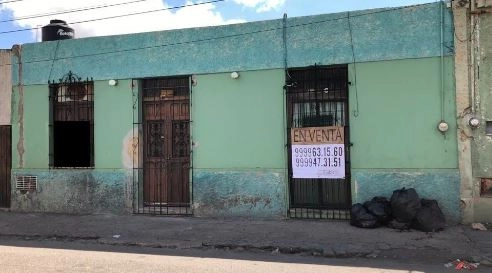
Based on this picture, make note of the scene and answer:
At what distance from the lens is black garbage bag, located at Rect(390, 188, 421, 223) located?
8539 millimetres

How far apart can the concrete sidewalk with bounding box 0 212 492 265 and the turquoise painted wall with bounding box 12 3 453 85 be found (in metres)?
3.13

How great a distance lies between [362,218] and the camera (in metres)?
8.82

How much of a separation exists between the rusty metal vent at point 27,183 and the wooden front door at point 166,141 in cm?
278

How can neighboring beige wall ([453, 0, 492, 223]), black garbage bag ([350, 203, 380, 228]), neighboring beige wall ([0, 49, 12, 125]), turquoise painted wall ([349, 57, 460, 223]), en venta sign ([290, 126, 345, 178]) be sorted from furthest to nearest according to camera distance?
neighboring beige wall ([0, 49, 12, 125]) → en venta sign ([290, 126, 345, 178]) → turquoise painted wall ([349, 57, 460, 223]) → neighboring beige wall ([453, 0, 492, 223]) → black garbage bag ([350, 203, 380, 228])

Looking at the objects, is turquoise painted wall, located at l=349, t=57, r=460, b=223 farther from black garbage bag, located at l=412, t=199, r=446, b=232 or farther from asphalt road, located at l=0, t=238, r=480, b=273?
asphalt road, located at l=0, t=238, r=480, b=273

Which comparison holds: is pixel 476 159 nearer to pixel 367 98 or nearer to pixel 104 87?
pixel 367 98

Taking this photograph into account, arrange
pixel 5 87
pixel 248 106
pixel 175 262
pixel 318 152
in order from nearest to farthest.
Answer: pixel 175 262 → pixel 318 152 → pixel 248 106 → pixel 5 87

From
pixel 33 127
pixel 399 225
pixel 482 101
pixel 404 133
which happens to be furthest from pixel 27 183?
pixel 482 101

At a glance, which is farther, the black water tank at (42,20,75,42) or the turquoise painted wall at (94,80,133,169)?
the black water tank at (42,20,75,42)

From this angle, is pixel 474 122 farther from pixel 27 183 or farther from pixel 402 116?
pixel 27 183

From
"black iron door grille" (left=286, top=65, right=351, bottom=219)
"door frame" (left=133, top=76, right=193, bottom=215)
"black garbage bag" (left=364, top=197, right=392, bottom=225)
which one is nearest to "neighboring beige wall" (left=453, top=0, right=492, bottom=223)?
"black garbage bag" (left=364, top=197, right=392, bottom=225)

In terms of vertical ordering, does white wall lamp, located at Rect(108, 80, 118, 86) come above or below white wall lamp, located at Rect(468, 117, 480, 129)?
A: above

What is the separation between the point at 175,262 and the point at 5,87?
7.64 meters

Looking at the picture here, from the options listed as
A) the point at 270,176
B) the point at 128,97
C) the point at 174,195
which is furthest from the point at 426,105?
the point at 128,97
